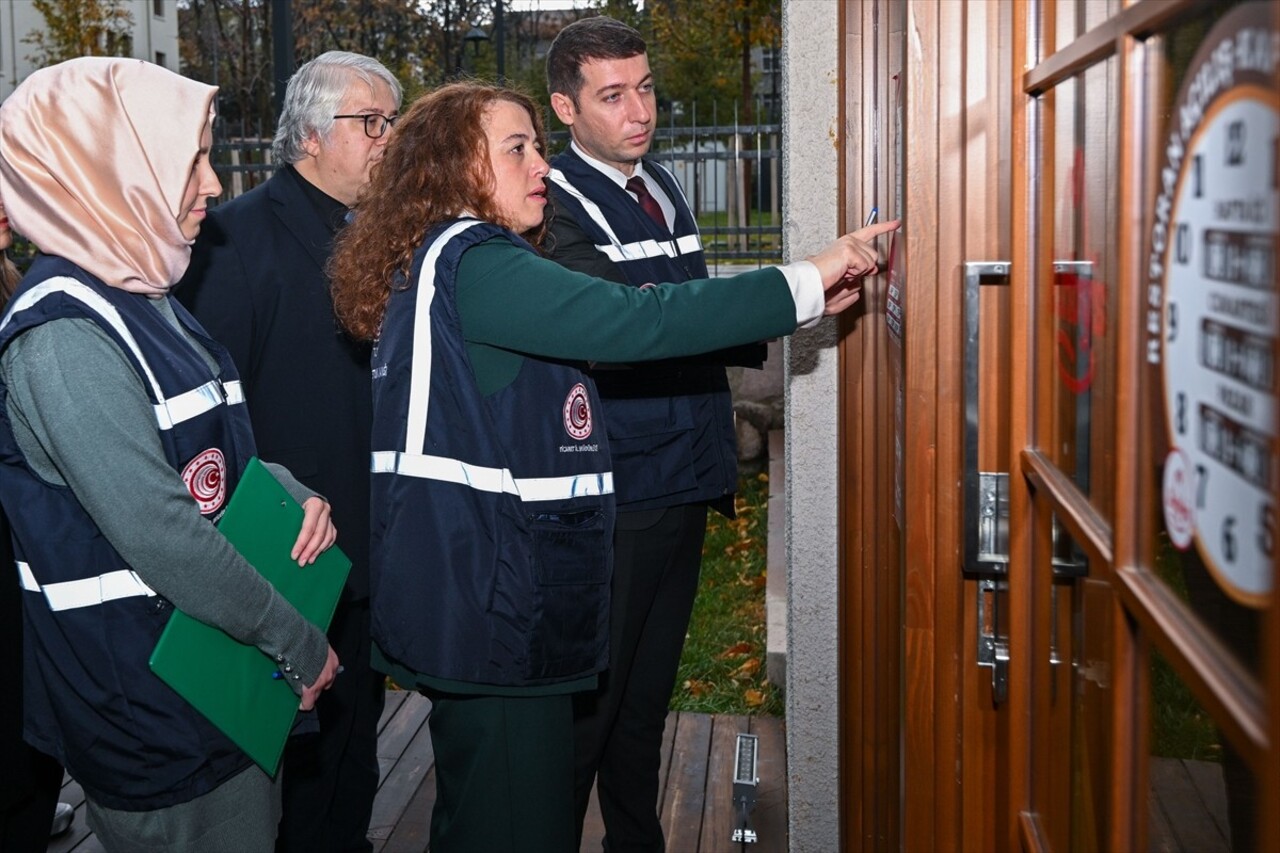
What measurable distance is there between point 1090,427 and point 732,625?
5209mm

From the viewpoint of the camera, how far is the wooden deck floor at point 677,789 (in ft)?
12.2

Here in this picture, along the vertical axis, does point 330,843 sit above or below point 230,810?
below

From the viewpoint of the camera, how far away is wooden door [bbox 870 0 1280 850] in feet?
2.37

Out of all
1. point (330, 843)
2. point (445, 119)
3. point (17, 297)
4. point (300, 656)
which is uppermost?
point (445, 119)

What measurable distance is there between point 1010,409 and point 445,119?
1.27 m

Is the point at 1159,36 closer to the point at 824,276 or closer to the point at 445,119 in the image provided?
the point at 824,276

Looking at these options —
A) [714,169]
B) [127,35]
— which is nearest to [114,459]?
[714,169]

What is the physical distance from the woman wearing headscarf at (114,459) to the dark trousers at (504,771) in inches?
13.9

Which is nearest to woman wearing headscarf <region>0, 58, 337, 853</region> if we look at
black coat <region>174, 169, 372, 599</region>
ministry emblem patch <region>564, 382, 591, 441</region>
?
ministry emblem patch <region>564, 382, 591, 441</region>

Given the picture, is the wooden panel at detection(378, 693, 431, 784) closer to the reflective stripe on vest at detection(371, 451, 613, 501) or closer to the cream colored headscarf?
the reflective stripe on vest at detection(371, 451, 613, 501)

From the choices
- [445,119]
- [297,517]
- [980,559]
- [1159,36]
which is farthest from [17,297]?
[1159,36]

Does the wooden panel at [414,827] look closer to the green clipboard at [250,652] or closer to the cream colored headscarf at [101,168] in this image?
the green clipboard at [250,652]

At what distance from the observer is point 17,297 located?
6.76ft

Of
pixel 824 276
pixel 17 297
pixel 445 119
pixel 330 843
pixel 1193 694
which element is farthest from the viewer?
pixel 330 843
